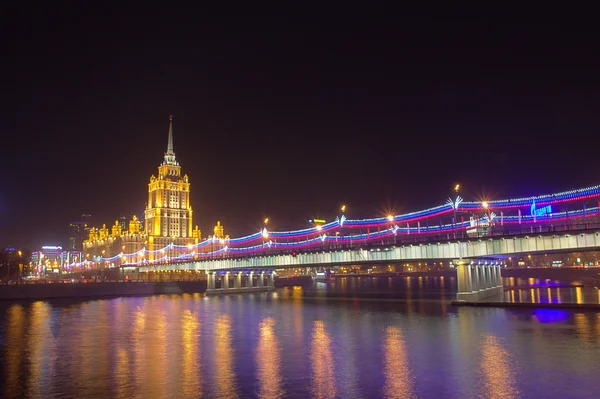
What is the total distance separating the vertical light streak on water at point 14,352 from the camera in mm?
28438

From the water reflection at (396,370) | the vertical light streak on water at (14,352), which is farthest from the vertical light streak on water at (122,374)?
the water reflection at (396,370)

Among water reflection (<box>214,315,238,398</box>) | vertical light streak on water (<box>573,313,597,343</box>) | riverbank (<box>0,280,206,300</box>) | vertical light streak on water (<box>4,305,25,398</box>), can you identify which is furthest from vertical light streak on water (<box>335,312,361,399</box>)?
riverbank (<box>0,280,206,300</box>)

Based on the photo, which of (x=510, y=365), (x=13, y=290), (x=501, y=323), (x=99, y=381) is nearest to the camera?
(x=99, y=381)

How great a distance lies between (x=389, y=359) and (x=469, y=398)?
396 inches

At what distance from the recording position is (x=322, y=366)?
32.4 metres

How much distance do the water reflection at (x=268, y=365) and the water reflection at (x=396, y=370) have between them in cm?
556

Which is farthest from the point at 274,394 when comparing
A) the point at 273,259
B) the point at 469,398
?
the point at 273,259

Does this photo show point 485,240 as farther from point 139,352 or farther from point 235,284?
point 235,284

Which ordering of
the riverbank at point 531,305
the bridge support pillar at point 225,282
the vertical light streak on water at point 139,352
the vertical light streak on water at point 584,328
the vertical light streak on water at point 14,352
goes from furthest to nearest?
the bridge support pillar at point 225,282, the riverbank at point 531,305, the vertical light streak on water at point 584,328, the vertical light streak on water at point 139,352, the vertical light streak on water at point 14,352

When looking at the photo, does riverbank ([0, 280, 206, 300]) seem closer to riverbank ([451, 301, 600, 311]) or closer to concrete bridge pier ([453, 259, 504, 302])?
concrete bridge pier ([453, 259, 504, 302])

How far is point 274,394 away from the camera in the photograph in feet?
83.7

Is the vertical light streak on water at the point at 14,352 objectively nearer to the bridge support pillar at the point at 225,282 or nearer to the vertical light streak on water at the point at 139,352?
the vertical light streak on water at the point at 139,352

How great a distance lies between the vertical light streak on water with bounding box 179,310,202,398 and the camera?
26570 millimetres

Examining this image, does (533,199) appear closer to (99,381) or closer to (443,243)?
(443,243)
